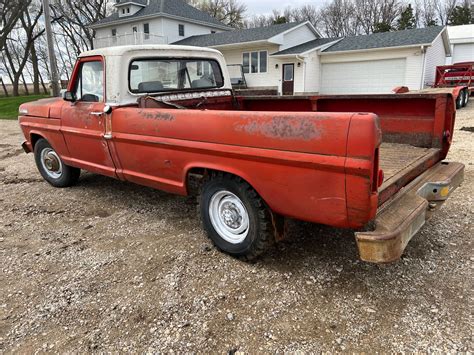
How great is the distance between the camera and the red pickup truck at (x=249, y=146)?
245cm

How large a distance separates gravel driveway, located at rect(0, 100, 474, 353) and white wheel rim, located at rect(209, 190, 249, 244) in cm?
24

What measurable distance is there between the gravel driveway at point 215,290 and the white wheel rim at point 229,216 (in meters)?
0.24

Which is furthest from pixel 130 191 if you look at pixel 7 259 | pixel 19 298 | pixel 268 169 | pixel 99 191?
pixel 268 169

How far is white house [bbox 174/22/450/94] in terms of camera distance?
68.0 ft

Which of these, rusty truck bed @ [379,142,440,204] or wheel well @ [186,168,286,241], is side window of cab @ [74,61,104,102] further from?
rusty truck bed @ [379,142,440,204]

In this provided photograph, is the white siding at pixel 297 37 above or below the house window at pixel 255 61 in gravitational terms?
above

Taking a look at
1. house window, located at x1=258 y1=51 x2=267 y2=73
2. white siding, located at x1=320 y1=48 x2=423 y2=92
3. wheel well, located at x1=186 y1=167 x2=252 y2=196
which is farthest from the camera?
house window, located at x1=258 y1=51 x2=267 y2=73

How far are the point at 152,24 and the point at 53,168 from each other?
28.7 m

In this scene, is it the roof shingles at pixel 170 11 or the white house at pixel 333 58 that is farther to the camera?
the roof shingles at pixel 170 11

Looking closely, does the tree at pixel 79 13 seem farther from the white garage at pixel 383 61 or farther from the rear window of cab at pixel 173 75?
the rear window of cab at pixel 173 75

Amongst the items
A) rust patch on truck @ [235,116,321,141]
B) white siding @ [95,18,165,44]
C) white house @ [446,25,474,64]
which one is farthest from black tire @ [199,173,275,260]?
white house @ [446,25,474,64]

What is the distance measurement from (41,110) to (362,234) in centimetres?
474

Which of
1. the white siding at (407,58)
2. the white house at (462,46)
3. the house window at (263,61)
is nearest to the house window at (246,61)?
the house window at (263,61)

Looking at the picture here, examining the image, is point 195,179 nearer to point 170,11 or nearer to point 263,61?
point 263,61
